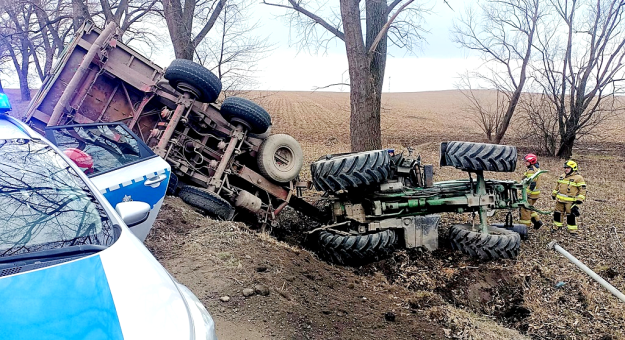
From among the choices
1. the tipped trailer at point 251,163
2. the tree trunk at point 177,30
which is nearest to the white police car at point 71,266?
the tipped trailer at point 251,163

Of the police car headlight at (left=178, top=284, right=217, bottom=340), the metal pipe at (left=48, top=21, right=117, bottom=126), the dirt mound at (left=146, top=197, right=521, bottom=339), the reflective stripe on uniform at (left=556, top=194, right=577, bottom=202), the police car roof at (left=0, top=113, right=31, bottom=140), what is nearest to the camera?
the police car headlight at (left=178, top=284, right=217, bottom=340)

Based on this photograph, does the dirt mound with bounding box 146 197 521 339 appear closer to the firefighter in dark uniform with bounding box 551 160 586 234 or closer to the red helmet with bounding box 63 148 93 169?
the red helmet with bounding box 63 148 93 169

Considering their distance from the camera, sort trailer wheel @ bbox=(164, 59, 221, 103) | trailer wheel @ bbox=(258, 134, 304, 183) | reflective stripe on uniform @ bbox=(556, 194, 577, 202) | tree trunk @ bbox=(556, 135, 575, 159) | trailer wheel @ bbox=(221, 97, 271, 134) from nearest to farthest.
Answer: trailer wheel @ bbox=(164, 59, 221, 103) → trailer wheel @ bbox=(221, 97, 271, 134) → trailer wheel @ bbox=(258, 134, 304, 183) → reflective stripe on uniform @ bbox=(556, 194, 577, 202) → tree trunk @ bbox=(556, 135, 575, 159)

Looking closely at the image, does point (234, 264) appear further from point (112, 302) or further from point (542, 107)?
point (542, 107)

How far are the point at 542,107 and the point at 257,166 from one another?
1532 cm

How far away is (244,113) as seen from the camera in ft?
23.1

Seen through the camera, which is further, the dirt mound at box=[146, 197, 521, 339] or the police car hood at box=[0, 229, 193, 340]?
the dirt mound at box=[146, 197, 521, 339]

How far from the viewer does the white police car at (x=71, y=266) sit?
1.78m

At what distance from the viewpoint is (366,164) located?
20.4 ft

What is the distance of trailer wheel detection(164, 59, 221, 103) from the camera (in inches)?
266

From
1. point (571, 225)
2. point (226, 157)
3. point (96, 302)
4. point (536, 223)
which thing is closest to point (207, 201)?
point (226, 157)

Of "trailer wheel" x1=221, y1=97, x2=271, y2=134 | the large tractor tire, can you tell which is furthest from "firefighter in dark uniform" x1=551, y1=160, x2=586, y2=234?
"trailer wheel" x1=221, y1=97, x2=271, y2=134

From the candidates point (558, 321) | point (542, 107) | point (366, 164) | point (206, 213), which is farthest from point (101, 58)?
point (542, 107)

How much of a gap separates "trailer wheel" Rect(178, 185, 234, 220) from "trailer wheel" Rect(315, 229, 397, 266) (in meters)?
1.33
